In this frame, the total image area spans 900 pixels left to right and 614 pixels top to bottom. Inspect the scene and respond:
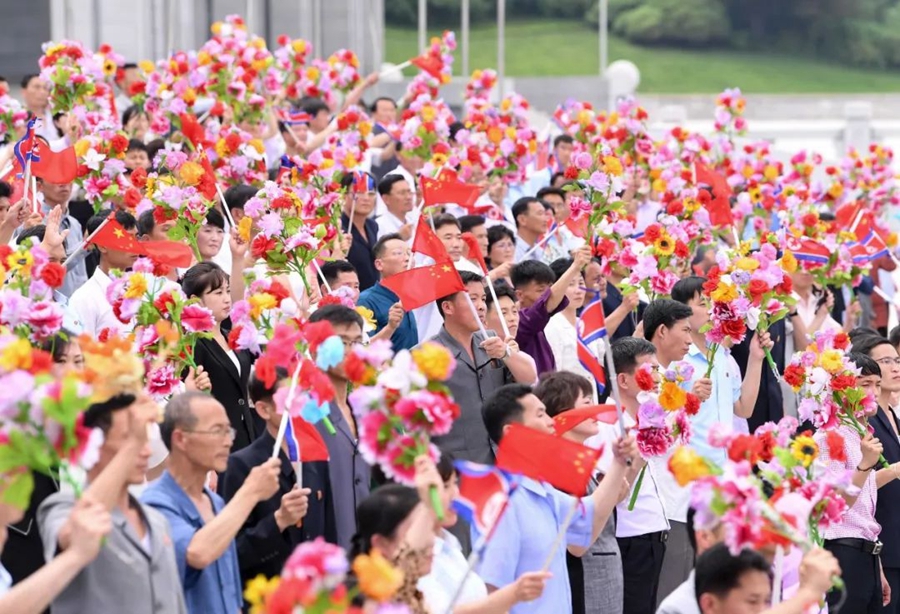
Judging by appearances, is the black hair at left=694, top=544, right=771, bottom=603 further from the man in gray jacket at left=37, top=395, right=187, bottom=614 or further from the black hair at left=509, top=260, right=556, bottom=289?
the black hair at left=509, top=260, right=556, bottom=289

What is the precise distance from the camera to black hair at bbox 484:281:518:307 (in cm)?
816

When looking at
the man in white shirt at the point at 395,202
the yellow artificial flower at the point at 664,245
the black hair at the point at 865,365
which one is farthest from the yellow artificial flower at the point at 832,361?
the man in white shirt at the point at 395,202

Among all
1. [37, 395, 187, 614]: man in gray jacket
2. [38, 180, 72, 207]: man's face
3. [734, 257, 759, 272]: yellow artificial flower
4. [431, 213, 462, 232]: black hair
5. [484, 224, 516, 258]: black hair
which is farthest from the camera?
[484, 224, 516, 258]: black hair

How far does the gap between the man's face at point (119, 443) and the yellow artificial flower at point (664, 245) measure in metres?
4.68

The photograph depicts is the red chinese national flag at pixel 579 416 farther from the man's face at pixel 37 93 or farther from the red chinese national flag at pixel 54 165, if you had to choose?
the man's face at pixel 37 93

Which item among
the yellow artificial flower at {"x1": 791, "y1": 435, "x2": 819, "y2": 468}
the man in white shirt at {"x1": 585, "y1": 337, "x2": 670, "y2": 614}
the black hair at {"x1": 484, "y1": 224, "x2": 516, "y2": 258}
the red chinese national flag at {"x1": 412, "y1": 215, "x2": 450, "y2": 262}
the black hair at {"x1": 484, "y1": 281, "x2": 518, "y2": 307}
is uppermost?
the red chinese national flag at {"x1": 412, "y1": 215, "x2": 450, "y2": 262}

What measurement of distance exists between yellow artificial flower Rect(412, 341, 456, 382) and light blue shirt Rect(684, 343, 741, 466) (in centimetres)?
319

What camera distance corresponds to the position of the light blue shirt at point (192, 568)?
5.11m

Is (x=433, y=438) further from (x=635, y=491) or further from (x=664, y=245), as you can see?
(x=664, y=245)

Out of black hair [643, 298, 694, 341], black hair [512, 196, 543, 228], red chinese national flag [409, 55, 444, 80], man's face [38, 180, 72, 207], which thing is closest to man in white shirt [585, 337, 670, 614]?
black hair [643, 298, 694, 341]

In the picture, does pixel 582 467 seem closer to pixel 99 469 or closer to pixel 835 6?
pixel 99 469

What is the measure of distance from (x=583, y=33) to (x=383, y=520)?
39667mm

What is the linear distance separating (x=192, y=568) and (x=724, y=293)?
11.1ft

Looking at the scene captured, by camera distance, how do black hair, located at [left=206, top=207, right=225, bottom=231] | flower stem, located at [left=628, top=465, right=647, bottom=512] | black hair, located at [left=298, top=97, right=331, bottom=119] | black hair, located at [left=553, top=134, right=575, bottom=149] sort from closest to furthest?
1. flower stem, located at [left=628, top=465, right=647, bottom=512]
2. black hair, located at [left=206, top=207, right=225, bottom=231]
3. black hair, located at [left=298, top=97, right=331, bottom=119]
4. black hair, located at [left=553, top=134, right=575, bottom=149]
